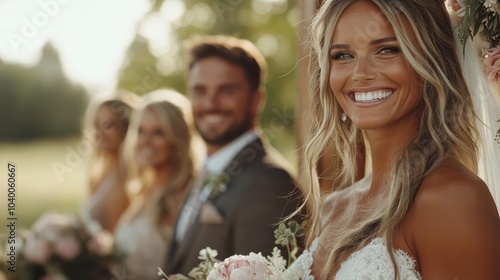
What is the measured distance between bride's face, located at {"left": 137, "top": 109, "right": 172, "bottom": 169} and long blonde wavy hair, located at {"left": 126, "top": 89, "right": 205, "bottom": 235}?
0.03 meters

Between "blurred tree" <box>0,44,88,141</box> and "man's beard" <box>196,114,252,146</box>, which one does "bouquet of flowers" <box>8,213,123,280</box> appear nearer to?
"man's beard" <box>196,114,252,146</box>

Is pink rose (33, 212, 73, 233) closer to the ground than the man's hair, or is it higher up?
closer to the ground

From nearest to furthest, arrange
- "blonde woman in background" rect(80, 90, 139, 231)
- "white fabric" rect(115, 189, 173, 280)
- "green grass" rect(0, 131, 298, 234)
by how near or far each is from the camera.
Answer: "white fabric" rect(115, 189, 173, 280), "blonde woman in background" rect(80, 90, 139, 231), "green grass" rect(0, 131, 298, 234)

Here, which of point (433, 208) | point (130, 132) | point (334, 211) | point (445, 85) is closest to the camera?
point (433, 208)

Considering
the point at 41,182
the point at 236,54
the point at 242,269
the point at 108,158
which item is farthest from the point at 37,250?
the point at 41,182

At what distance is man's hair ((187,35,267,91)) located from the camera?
169 inches

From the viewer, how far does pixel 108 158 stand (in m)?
5.99

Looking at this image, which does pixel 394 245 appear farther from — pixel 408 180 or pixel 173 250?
pixel 173 250

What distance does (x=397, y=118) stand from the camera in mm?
2229

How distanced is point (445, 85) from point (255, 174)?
181 centimetres

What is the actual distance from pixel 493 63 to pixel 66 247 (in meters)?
3.64

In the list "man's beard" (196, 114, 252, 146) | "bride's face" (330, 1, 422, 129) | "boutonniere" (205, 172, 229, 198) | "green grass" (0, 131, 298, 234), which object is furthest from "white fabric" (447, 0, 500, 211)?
"green grass" (0, 131, 298, 234)

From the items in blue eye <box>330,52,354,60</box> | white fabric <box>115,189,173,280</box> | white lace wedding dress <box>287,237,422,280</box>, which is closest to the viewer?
white lace wedding dress <box>287,237,422,280</box>

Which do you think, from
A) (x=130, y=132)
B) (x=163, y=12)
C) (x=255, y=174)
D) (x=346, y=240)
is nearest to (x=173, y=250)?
(x=255, y=174)
